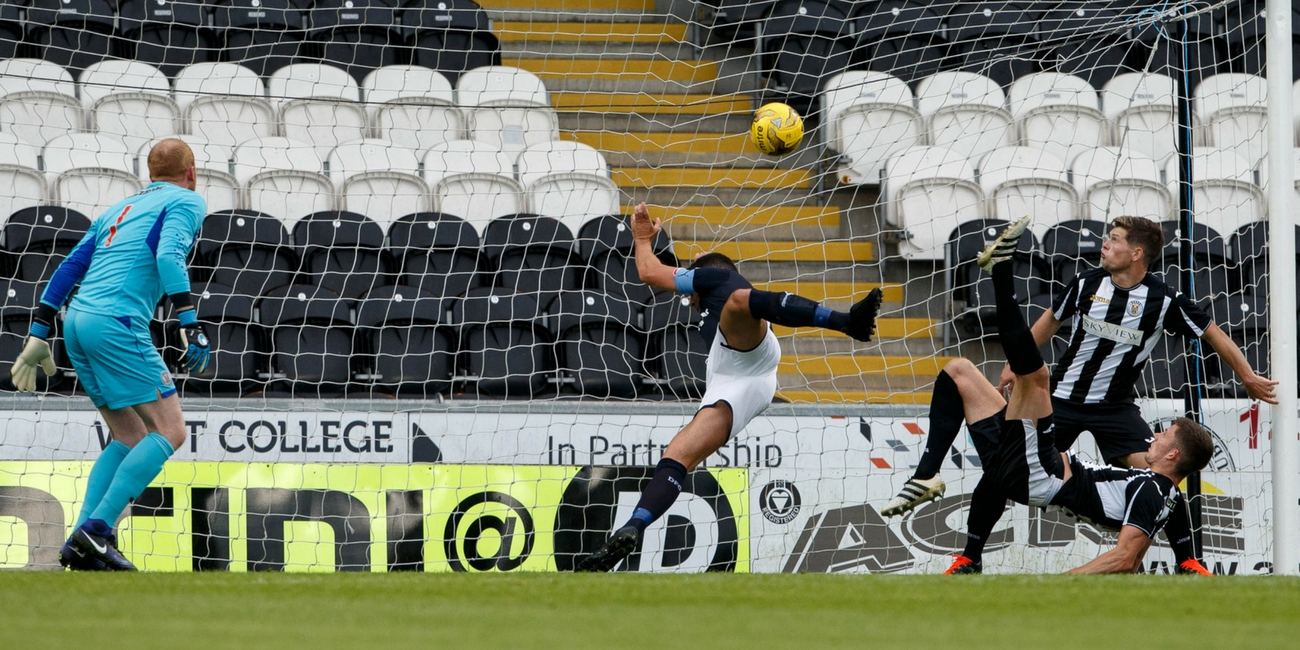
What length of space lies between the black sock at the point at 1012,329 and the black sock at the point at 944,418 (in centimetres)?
45

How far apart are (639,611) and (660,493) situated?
185 centimetres

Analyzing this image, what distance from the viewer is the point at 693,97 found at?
10.6 meters

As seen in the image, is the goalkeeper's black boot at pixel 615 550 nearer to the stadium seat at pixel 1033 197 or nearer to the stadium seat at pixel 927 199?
the stadium seat at pixel 927 199

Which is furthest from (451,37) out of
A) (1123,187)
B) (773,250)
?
(1123,187)

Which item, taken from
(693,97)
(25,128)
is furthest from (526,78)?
(25,128)

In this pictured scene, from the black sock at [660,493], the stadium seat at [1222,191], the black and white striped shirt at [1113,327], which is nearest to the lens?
the black sock at [660,493]

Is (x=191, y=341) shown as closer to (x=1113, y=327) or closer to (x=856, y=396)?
(x=1113, y=327)

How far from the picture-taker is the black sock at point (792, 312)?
550 centimetres

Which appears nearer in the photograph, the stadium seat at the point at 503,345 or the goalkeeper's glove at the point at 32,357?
the goalkeeper's glove at the point at 32,357

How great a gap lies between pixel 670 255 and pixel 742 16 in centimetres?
338

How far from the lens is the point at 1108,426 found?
256 inches

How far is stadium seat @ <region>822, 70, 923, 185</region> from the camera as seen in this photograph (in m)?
9.80

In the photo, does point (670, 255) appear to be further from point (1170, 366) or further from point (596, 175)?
point (1170, 366)

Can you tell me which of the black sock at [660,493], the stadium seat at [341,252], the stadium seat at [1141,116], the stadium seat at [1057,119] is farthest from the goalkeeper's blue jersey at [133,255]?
the stadium seat at [1141,116]
